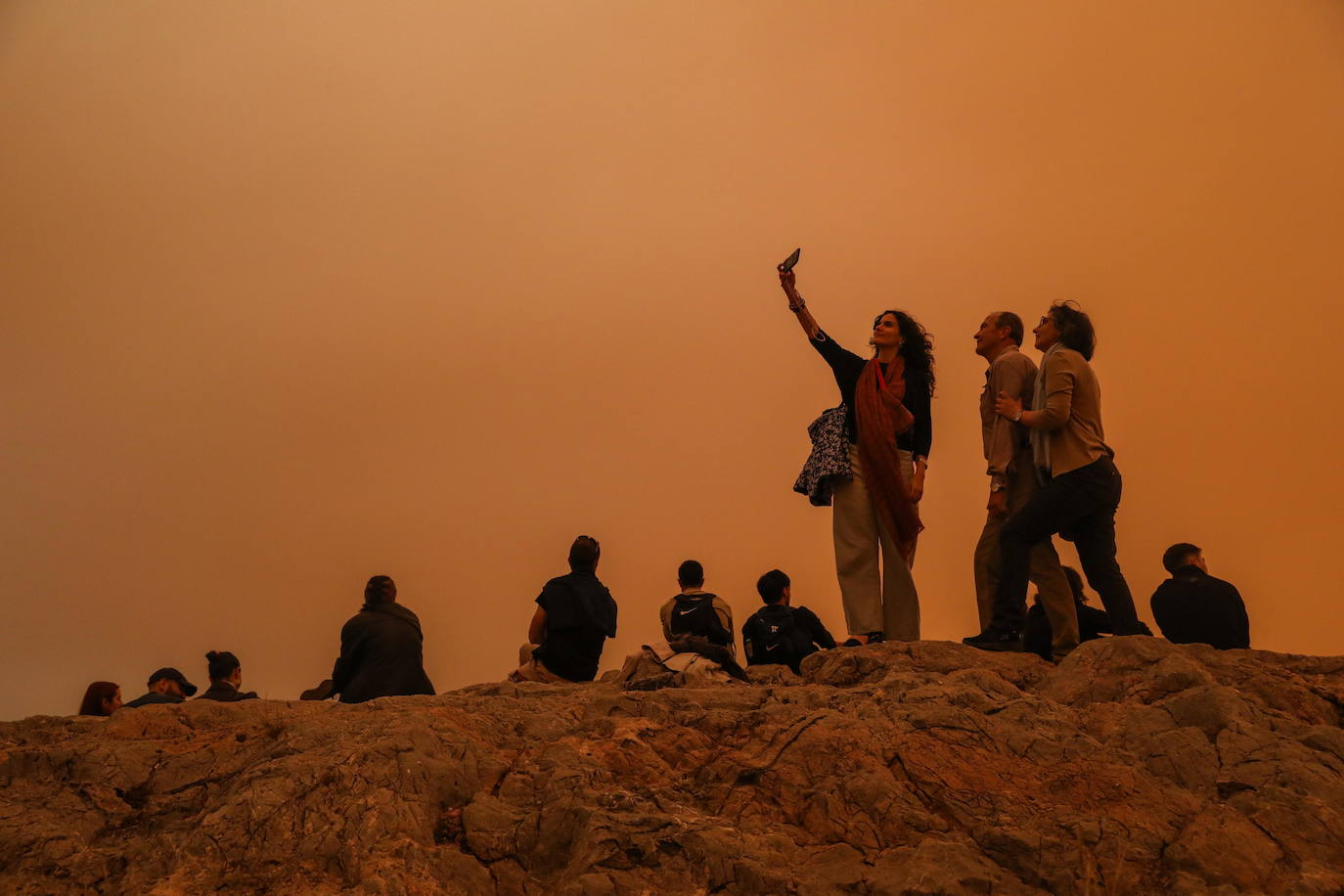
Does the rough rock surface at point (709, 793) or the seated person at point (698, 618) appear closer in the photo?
the rough rock surface at point (709, 793)

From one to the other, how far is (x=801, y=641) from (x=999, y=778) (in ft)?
6.28

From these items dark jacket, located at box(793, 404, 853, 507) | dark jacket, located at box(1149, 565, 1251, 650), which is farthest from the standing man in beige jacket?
dark jacket, located at box(793, 404, 853, 507)

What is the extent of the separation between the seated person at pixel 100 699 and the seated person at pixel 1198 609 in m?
4.90

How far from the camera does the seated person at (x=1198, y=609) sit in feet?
16.8

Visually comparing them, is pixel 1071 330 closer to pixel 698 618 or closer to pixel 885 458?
pixel 885 458

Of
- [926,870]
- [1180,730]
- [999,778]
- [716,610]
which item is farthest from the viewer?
[716,610]

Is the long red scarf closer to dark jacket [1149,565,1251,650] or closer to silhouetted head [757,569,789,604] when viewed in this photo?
silhouetted head [757,569,789,604]

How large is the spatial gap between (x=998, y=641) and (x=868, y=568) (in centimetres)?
68

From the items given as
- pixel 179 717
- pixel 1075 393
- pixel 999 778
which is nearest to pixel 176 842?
pixel 179 717

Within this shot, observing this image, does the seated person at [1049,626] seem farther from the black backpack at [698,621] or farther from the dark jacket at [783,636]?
the black backpack at [698,621]

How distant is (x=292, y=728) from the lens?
3877 mm

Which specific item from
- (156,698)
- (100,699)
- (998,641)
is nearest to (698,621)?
(998,641)

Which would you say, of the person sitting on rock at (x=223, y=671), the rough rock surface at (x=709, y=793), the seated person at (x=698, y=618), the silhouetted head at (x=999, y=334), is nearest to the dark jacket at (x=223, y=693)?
the person sitting on rock at (x=223, y=671)

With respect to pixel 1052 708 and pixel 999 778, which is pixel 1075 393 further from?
pixel 999 778
